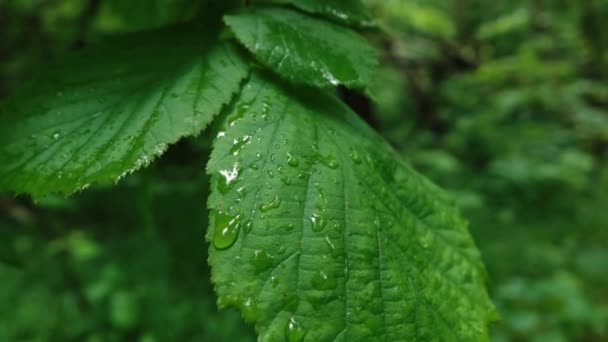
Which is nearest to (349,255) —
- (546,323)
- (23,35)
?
(23,35)

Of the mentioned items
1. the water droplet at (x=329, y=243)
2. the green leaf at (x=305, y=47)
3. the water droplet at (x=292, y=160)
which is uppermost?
the green leaf at (x=305, y=47)

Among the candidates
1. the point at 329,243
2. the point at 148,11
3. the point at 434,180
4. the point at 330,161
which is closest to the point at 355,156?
the point at 330,161

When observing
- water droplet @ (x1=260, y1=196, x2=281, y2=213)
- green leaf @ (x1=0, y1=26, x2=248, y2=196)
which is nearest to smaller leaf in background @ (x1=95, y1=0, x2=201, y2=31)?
green leaf @ (x1=0, y1=26, x2=248, y2=196)

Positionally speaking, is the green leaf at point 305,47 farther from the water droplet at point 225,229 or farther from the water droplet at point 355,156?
the water droplet at point 225,229

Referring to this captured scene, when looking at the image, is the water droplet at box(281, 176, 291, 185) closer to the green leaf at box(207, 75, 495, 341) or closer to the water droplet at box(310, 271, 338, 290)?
the green leaf at box(207, 75, 495, 341)

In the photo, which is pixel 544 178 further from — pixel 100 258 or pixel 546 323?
pixel 100 258

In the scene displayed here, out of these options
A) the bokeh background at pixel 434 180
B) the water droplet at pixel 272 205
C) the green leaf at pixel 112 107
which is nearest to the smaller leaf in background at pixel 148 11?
the bokeh background at pixel 434 180
